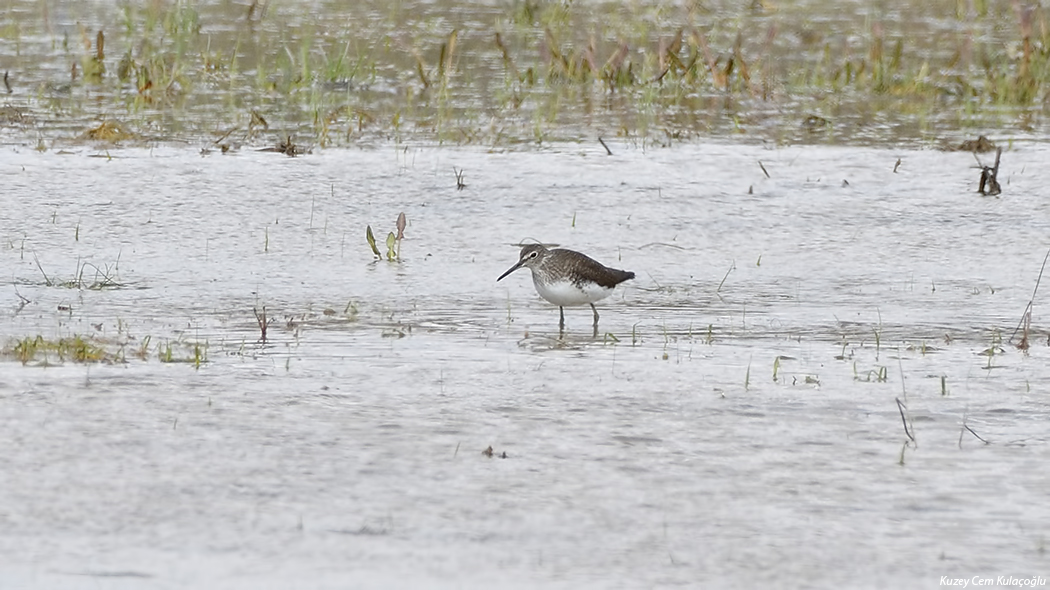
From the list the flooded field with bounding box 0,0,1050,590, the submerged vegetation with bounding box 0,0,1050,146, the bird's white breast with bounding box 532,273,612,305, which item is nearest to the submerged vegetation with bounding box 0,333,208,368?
the flooded field with bounding box 0,0,1050,590

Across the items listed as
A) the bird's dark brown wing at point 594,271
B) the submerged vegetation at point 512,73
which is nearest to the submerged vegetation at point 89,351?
the bird's dark brown wing at point 594,271

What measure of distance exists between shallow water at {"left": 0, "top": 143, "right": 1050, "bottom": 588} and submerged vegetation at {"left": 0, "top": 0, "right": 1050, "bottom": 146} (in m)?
0.98

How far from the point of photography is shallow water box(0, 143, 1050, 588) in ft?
19.2

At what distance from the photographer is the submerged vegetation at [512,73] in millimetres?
14656

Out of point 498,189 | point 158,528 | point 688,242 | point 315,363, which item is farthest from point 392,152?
point 158,528

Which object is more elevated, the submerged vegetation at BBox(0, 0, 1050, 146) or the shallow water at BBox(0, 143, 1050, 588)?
the submerged vegetation at BBox(0, 0, 1050, 146)

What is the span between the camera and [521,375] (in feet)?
27.2

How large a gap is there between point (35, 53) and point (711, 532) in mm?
13559

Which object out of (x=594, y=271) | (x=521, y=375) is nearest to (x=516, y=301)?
(x=594, y=271)

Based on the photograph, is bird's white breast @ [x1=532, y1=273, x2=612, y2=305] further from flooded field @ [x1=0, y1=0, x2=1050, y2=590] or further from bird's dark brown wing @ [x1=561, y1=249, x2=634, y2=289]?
flooded field @ [x1=0, y1=0, x2=1050, y2=590]

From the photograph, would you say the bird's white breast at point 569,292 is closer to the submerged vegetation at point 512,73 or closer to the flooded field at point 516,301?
the flooded field at point 516,301

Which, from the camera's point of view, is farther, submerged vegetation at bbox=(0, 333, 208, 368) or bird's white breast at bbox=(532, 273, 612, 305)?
bird's white breast at bbox=(532, 273, 612, 305)

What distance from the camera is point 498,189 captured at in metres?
12.8

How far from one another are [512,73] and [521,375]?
28.8 ft
